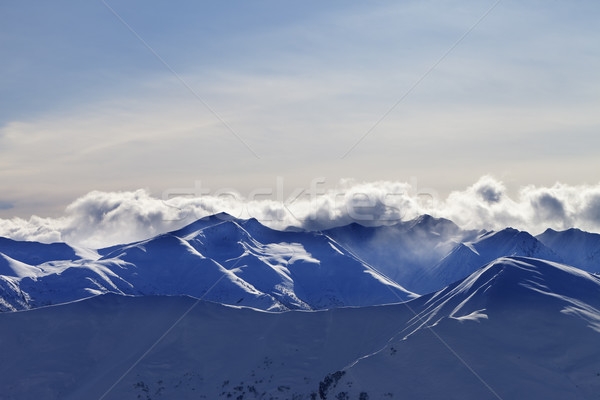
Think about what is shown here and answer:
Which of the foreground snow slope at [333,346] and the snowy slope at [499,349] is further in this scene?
the foreground snow slope at [333,346]

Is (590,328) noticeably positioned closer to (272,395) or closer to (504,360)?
(504,360)

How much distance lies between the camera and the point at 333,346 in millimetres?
162125

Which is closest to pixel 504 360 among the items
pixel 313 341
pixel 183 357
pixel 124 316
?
pixel 313 341

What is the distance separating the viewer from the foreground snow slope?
116 m

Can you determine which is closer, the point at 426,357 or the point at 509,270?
the point at 426,357

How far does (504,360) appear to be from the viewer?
11956cm

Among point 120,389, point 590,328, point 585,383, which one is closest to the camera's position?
point 585,383

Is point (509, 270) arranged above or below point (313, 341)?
above

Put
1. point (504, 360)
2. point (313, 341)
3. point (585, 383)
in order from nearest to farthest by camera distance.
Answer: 1. point (585, 383)
2. point (504, 360)
3. point (313, 341)

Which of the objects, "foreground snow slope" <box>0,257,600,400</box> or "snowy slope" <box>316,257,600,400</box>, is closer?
"snowy slope" <box>316,257,600,400</box>

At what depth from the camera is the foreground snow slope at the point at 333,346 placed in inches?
4564

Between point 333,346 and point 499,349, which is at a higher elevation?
point 499,349

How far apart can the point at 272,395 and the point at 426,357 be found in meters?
32.3

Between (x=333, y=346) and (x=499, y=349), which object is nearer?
(x=499, y=349)
